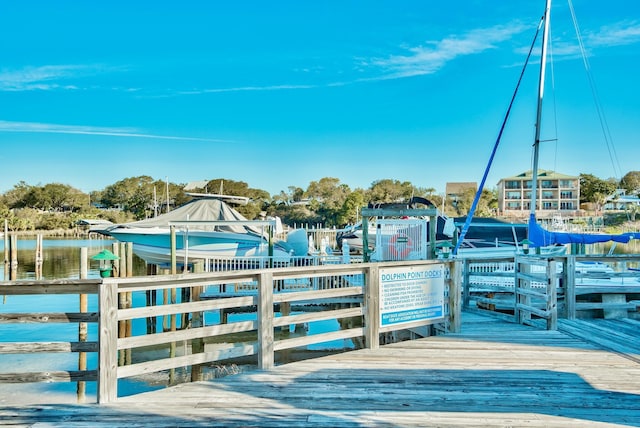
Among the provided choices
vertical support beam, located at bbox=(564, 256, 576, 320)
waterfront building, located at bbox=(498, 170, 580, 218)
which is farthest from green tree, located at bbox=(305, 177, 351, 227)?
vertical support beam, located at bbox=(564, 256, 576, 320)

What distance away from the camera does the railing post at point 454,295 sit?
7.91 metres

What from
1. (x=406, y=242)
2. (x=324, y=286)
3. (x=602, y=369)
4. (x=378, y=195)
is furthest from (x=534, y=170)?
(x=378, y=195)

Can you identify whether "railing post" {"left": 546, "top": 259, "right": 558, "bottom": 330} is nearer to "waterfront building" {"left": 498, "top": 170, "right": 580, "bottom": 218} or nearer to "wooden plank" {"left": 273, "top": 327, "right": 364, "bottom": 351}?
"wooden plank" {"left": 273, "top": 327, "right": 364, "bottom": 351}

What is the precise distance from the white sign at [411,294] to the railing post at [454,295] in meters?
0.26

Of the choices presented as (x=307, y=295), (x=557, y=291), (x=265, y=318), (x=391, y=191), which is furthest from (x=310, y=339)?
(x=391, y=191)

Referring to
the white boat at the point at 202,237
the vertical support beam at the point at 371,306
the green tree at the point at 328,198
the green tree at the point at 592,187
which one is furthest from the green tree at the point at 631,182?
the vertical support beam at the point at 371,306

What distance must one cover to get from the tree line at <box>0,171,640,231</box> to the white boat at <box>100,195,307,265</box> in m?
53.7

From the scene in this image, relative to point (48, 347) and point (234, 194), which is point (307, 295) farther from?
point (234, 194)

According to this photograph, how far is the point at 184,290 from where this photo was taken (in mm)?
16828

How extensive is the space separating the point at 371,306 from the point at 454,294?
178 centimetres

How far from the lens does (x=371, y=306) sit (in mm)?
6785

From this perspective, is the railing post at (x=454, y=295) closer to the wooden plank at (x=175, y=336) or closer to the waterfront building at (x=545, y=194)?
the wooden plank at (x=175, y=336)

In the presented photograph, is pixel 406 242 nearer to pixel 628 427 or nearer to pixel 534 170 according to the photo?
pixel 534 170

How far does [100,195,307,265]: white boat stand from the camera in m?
20.1
